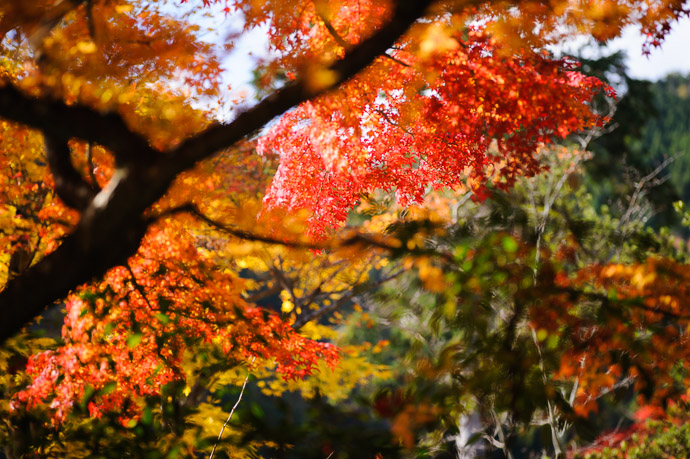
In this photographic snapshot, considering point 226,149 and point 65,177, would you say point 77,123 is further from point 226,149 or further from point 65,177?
point 226,149

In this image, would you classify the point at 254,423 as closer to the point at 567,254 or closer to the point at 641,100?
the point at 567,254

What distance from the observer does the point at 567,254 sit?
3705mm

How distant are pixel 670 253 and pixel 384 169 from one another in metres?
7.06

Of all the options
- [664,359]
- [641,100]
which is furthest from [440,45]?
[641,100]

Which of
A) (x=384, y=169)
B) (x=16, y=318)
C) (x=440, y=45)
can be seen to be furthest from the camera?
(x=384, y=169)

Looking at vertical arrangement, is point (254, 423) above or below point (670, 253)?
above

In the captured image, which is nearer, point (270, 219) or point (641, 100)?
point (270, 219)

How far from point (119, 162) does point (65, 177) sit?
56cm

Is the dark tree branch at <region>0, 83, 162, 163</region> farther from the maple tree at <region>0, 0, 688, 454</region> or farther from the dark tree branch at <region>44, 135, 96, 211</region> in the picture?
the dark tree branch at <region>44, 135, 96, 211</region>

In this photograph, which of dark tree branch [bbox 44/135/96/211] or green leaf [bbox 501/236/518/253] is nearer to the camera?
green leaf [bbox 501/236/518/253]

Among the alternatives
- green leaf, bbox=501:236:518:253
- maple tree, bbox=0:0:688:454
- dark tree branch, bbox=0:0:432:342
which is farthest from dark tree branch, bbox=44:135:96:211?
green leaf, bbox=501:236:518:253

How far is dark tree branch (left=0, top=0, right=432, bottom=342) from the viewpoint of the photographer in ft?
7.16

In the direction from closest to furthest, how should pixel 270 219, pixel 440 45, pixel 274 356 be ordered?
pixel 440 45
pixel 270 219
pixel 274 356

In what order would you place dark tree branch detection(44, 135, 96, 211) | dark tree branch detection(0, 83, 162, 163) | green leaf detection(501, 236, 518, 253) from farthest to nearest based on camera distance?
dark tree branch detection(44, 135, 96, 211), green leaf detection(501, 236, 518, 253), dark tree branch detection(0, 83, 162, 163)
